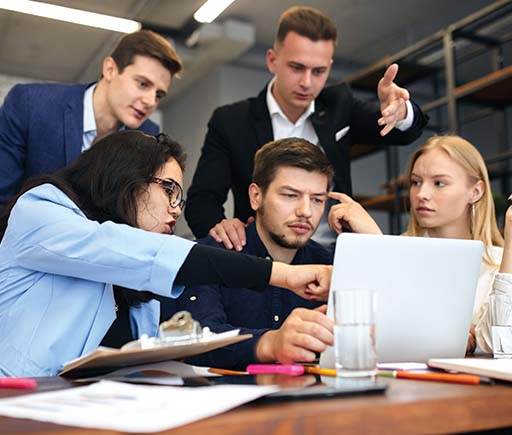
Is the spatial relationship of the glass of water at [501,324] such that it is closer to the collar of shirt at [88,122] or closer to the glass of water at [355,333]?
the glass of water at [355,333]

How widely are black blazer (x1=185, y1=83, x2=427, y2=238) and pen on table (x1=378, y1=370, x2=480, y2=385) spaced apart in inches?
56.1

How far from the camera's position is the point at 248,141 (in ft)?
7.72

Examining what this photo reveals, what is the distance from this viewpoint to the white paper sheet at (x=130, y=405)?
0.50 m

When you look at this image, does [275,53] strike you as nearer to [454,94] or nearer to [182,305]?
[182,305]

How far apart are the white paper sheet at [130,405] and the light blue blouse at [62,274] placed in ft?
1.33

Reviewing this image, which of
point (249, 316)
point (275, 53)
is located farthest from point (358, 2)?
point (249, 316)

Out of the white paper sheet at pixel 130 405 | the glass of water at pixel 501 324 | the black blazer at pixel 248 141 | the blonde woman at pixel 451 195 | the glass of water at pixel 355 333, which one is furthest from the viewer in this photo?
the black blazer at pixel 248 141

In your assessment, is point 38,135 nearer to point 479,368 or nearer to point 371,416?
point 479,368

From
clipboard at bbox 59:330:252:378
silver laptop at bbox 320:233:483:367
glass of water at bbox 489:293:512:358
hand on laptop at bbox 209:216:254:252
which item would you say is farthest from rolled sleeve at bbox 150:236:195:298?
hand on laptop at bbox 209:216:254:252

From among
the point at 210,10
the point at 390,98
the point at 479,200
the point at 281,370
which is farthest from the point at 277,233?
the point at 210,10

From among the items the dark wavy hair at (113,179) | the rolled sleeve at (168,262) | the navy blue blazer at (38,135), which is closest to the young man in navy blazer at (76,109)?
the navy blue blazer at (38,135)

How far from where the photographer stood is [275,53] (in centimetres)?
245

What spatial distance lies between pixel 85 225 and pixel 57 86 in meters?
1.33

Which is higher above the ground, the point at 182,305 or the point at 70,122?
the point at 70,122
